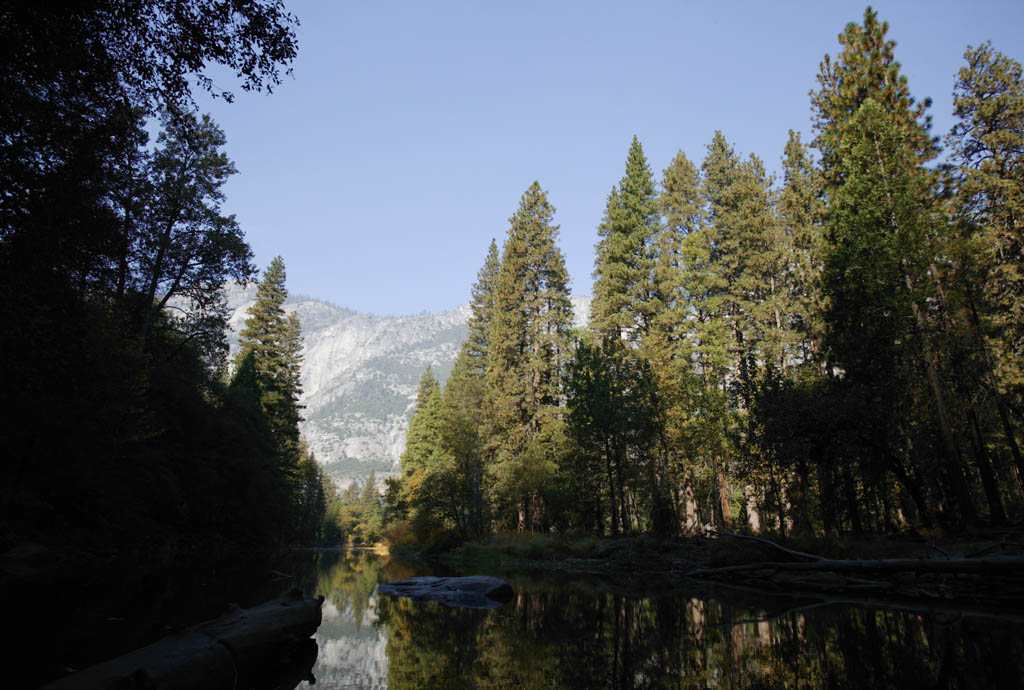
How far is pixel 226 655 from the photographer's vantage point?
5418mm

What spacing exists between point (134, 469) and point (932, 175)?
32.2 metres

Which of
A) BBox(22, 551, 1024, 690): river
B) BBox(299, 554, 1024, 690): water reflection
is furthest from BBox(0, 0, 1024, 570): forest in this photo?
BBox(299, 554, 1024, 690): water reflection

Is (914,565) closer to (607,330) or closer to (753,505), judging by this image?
(753,505)

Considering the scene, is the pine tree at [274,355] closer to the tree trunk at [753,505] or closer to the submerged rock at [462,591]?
the submerged rock at [462,591]

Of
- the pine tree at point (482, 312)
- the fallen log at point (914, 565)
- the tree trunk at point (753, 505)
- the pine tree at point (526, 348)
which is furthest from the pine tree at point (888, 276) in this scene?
→ the pine tree at point (482, 312)

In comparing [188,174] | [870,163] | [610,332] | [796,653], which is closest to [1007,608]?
[796,653]

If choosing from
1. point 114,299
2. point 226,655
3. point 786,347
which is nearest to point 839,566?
point 226,655

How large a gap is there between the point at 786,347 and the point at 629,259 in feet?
36.1

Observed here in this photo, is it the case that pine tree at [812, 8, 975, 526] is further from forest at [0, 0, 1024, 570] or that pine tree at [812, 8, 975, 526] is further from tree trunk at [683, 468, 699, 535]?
tree trunk at [683, 468, 699, 535]

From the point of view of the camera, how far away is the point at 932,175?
723 inches

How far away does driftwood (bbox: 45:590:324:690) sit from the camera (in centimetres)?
446

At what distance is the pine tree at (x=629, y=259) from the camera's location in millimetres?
33031

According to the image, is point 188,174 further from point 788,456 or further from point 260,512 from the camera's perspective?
point 788,456

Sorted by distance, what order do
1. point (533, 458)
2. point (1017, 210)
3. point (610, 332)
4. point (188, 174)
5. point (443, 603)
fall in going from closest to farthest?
point (443, 603)
point (1017, 210)
point (188, 174)
point (533, 458)
point (610, 332)
